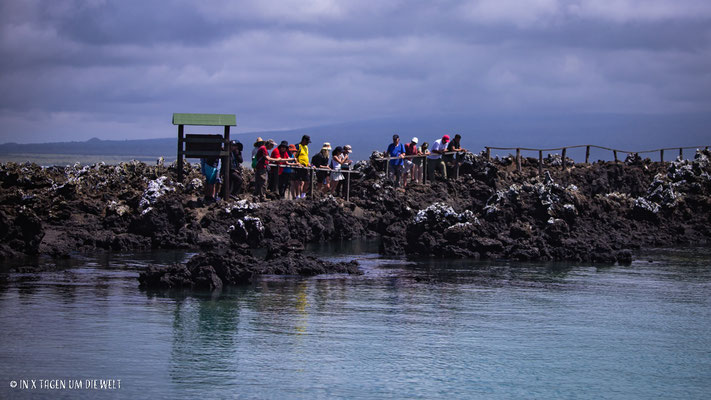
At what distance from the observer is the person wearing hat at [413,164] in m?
35.0

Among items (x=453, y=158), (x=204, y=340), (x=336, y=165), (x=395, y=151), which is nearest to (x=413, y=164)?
(x=395, y=151)

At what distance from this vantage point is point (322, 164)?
104ft

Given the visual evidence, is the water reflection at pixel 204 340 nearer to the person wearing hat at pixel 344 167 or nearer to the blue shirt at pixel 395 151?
the person wearing hat at pixel 344 167

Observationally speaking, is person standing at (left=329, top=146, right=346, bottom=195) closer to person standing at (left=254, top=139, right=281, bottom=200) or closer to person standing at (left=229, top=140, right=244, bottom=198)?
person standing at (left=254, top=139, right=281, bottom=200)

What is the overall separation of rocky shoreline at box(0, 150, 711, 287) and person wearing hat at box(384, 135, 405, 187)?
480mm

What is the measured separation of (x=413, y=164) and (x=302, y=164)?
649 cm

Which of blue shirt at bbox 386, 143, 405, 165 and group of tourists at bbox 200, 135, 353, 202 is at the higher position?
blue shirt at bbox 386, 143, 405, 165

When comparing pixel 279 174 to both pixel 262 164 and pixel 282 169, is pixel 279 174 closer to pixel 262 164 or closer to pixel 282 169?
pixel 282 169

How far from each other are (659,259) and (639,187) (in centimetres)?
1531

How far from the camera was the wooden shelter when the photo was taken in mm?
28281

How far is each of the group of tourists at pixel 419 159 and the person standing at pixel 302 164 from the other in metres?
3.71

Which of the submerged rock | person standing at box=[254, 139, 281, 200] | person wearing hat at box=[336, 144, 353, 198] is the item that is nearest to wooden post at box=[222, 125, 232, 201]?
person standing at box=[254, 139, 281, 200]

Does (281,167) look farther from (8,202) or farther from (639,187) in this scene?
(639,187)

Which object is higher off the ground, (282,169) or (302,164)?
(302,164)
